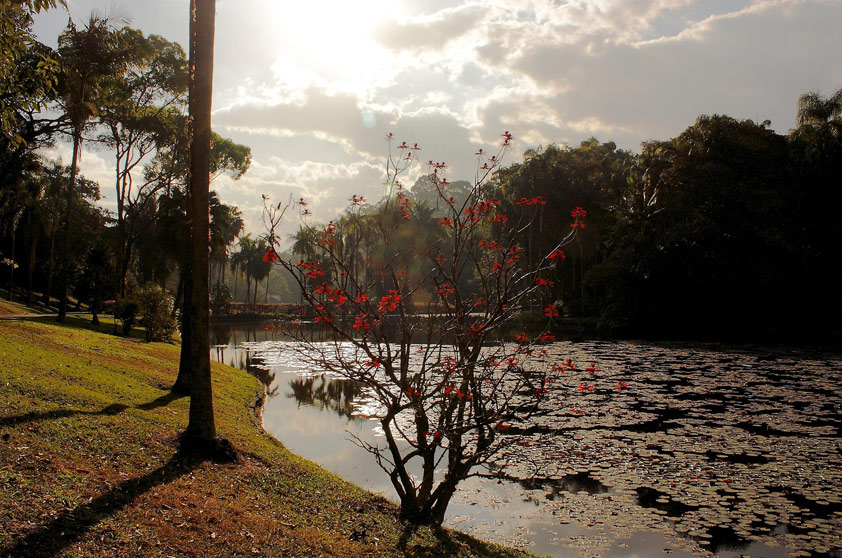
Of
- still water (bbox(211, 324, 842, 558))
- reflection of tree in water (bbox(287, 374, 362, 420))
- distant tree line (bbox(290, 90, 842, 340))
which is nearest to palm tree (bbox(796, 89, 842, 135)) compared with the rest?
distant tree line (bbox(290, 90, 842, 340))

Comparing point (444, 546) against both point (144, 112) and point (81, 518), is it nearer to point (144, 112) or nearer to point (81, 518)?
point (81, 518)

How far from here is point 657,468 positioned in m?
10.1

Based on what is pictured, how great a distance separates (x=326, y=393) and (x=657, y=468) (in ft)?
40.3

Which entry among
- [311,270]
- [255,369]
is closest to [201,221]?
[311,270]

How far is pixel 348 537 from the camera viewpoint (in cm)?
645

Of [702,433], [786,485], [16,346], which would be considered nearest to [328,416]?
[16,346]

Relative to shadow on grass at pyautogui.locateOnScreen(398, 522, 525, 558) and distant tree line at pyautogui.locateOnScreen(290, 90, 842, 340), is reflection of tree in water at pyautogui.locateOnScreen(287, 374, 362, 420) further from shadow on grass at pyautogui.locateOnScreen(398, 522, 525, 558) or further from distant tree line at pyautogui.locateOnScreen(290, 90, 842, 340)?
distant tree line at pyautogui.locateOnScreen(290, 90, 842, 340)

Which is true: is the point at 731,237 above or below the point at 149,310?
above

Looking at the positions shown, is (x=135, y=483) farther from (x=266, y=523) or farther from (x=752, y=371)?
(x=752, y=371)

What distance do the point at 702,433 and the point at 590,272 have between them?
3061cm

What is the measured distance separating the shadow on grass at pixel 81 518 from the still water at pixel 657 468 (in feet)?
8.86

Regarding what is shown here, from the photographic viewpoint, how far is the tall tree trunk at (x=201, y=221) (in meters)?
8.41

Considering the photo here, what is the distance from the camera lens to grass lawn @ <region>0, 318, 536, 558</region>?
5.16m

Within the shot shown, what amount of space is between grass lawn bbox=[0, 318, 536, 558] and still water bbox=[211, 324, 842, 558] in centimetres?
157
